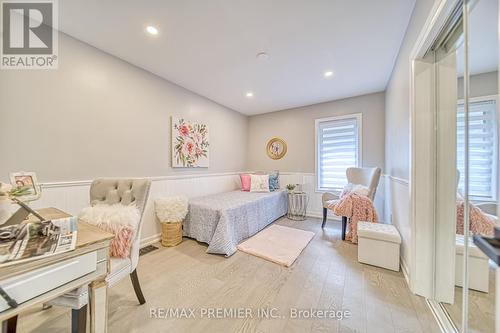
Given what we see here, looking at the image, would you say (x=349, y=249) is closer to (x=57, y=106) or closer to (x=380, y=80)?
(x=380, y=80)

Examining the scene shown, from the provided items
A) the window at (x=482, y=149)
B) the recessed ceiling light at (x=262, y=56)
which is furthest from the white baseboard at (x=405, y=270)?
the recessed ceiling light at (x=262, y=56)

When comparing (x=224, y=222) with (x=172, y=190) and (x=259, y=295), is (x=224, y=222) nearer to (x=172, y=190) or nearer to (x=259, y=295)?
(x=259, y=295)

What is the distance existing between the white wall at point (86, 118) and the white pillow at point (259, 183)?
146cm

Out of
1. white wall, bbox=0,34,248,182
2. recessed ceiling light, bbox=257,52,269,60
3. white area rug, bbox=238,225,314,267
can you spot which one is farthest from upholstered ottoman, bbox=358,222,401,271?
white wall, bbox=0,34,248,182

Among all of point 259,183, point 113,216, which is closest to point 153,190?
point 113,216

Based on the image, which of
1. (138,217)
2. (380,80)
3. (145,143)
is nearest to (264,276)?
(138,217)

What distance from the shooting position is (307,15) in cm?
163

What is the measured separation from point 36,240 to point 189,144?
8.05 ft

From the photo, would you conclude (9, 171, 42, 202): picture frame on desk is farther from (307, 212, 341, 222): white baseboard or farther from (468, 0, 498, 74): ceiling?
(307, 212, 341, 222): white baseboard

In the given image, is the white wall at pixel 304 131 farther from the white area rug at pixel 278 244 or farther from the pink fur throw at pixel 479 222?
the pink fur throw at pixel 479 222

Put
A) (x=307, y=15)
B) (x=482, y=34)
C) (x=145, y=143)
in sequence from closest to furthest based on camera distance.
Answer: (x=482, y=34)
(x=307, y=15)
(x=145, y=143)

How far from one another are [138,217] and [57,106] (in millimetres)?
1519

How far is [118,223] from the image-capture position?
1303 mm

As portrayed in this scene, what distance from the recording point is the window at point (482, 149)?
0.86 m
